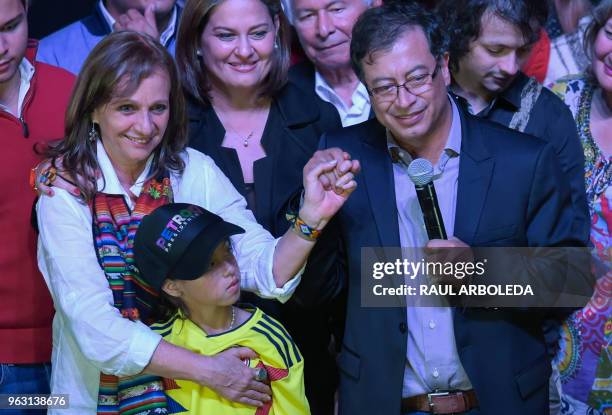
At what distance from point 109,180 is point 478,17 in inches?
56.5

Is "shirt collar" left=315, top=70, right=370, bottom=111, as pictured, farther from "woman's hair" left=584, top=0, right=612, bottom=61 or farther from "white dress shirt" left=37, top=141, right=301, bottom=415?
"white dress shirt" left=37, top=141, right=301, bottom=415

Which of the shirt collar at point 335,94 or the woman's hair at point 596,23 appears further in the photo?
the shirt collar at point 335,94

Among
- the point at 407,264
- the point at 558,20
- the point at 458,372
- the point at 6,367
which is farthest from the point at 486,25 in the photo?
the point at 6,367

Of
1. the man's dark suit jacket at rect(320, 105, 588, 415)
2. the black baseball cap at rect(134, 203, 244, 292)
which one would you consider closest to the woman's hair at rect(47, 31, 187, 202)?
the black baseball cap at rect(134, 203, 244, 292)

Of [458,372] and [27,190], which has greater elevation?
[27,190]

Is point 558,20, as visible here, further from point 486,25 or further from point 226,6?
point 226,6

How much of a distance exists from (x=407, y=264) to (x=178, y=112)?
0.80 metres

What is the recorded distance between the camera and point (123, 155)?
9.15ft

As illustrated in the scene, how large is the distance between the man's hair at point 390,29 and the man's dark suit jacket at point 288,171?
1.81ft

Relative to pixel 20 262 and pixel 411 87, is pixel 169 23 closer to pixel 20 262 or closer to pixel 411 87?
pixel 20 262

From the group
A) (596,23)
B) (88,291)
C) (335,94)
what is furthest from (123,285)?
(596,23)

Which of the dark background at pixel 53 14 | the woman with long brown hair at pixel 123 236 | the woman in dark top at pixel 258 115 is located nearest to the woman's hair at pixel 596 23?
the woman in dark top at pixel 258 115

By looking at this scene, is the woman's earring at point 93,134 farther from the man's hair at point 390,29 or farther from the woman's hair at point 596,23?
the woman's hair at point 596,23

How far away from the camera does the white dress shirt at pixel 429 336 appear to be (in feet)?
8.87
